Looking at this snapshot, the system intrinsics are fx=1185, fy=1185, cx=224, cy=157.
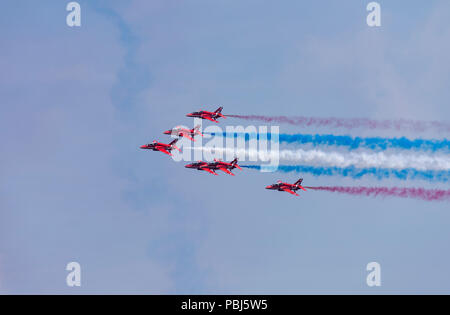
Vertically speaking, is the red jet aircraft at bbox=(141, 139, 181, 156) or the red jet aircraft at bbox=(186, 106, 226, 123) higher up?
the red jet aircraft at bbox=(186, 106, 226, 123)

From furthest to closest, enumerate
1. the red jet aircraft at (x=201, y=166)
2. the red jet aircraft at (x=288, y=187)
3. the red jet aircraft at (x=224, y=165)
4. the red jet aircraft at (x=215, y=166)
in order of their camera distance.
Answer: the red jet aircraft at (x=201, y=166) < the red jet aircraft at (x=215, y=166) < the red jet aircraft at (x=224, y=165) < the red jet aircraft at (x=288, y=187)

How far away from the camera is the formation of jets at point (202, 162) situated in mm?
165000

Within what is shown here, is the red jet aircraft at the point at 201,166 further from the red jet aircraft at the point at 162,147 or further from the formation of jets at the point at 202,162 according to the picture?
the red jet aircraft at the point at 162,147

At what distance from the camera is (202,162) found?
16925 cm

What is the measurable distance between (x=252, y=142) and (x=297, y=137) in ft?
23.4

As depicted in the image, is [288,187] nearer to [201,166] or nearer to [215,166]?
[215,166]

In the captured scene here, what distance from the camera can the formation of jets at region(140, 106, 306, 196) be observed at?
16500 centimetres

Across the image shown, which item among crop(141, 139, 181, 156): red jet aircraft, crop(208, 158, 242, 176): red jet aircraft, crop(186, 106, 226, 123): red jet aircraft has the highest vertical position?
crop(186, 106, 226, 123): red jet aircraft

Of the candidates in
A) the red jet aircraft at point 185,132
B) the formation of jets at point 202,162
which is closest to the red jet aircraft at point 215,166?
the formation of jets at point 202,162

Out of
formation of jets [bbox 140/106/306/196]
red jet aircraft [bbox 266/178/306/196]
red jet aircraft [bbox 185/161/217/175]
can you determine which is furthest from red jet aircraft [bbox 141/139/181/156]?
red jet aircraft [bbox 266/178/306/196]

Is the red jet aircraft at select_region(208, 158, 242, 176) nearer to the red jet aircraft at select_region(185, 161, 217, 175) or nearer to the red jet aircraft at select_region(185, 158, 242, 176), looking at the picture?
the red jet aircraft at select_region(185, 158, 242, 176)

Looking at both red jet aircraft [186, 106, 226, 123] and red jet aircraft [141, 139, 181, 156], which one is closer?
red jet aircraft [141, 139, 181, 156]
